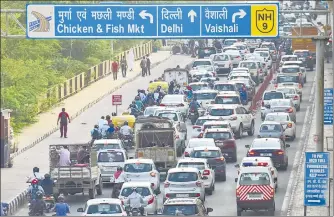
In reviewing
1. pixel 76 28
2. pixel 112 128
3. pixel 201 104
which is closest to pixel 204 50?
pixel 201 104

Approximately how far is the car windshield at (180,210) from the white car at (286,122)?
71.8 ft

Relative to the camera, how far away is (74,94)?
80375 millimetres

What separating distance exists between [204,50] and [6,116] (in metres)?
49.0

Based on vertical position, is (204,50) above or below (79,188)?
above

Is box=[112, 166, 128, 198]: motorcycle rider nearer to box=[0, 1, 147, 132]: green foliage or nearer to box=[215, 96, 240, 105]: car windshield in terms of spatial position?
box=[0, 1, 147, 132]: green foliage

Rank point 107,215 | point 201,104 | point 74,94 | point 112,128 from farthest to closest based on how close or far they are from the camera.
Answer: point 74,94
point 201,104
point 112,128
point 107,215

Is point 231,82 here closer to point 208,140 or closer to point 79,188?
point 208,140

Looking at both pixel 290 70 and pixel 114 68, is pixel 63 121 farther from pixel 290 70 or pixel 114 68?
pixel 114 68

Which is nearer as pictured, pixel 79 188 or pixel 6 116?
pixel 79 188

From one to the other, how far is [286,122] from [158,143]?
32.6 feet

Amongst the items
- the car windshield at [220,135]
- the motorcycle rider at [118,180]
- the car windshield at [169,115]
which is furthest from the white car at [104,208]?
the car windshield at [169,115]

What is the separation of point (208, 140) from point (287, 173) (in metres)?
3.07

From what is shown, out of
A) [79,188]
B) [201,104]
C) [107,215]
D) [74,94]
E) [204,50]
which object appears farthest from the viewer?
[204,50]

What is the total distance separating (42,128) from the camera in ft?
213
